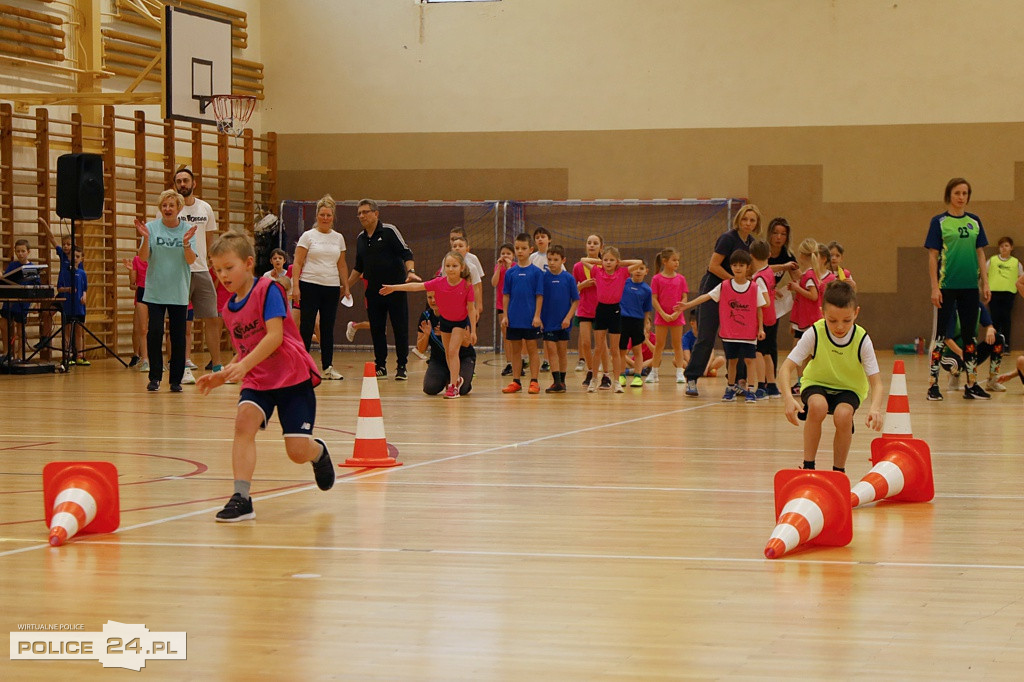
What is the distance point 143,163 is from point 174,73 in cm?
183

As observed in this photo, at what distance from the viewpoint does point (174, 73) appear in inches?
648

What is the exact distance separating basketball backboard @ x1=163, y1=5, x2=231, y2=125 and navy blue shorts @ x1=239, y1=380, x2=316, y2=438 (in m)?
11.3

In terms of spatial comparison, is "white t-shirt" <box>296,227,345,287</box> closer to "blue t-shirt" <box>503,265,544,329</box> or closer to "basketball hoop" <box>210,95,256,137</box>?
"blue t-shirt" <box>503,265,544,329</box>

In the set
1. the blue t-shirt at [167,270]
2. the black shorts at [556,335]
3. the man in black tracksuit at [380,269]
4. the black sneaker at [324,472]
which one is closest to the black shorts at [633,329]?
the black shorts at [556,335]

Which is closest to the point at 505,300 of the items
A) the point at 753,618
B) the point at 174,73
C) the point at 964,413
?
the point at 964,413

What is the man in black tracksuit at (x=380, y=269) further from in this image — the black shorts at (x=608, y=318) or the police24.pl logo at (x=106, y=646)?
the police24.pl logo at (x=106, y=646)

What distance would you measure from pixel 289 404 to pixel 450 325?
6.19 metres

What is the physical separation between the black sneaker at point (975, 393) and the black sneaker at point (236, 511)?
798 centimetres

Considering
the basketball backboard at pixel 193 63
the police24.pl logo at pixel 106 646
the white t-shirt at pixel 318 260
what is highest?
the basketball backboard at pixel 193 63

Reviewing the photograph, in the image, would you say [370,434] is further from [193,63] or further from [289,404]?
[193,63]

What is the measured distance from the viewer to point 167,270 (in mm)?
11617

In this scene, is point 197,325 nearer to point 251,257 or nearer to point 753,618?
point 251,257

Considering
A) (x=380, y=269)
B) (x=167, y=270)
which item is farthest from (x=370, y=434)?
(x=380, y=269)

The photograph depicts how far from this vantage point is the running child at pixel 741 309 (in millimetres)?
11445
